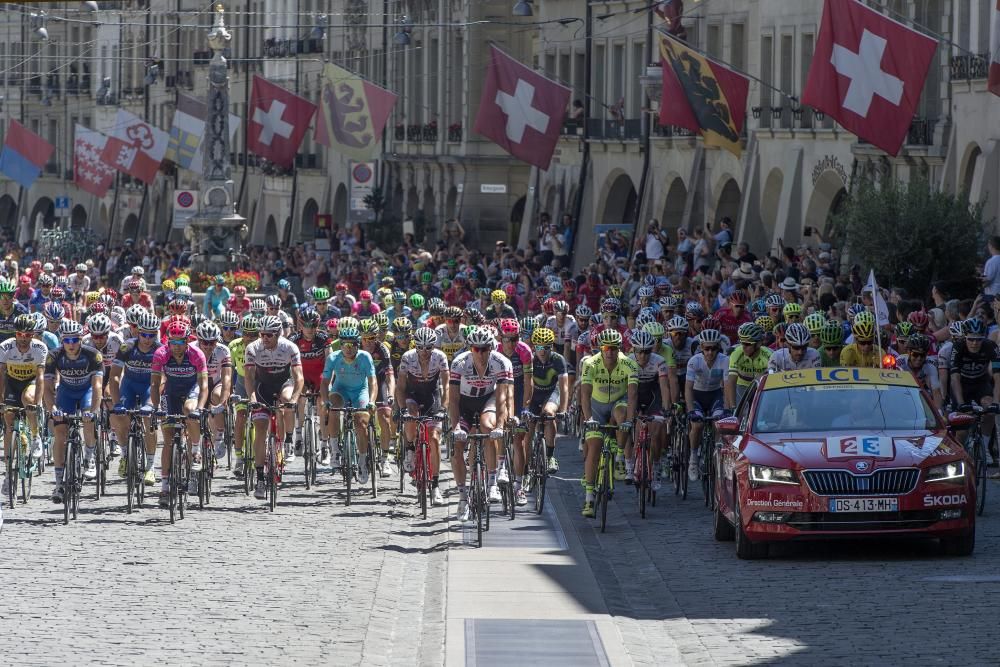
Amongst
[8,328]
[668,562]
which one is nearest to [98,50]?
[8,328]

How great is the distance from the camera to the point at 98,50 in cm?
9762

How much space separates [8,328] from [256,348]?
4.84 m

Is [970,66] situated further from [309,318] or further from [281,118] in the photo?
[281,118]

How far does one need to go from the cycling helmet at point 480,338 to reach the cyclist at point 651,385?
200 centimetres

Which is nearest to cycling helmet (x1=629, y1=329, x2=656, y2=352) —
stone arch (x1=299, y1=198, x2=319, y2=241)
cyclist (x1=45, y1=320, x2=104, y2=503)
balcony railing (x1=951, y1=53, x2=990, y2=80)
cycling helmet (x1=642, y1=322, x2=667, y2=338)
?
cycling helmet (x1=642, y1=322, x2=667, y2=338)

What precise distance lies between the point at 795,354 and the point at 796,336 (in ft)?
0.59

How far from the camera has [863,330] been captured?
18.9m

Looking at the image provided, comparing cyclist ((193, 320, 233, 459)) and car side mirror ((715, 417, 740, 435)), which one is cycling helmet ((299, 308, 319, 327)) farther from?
car side mirror ((715, 417, 740, 435))

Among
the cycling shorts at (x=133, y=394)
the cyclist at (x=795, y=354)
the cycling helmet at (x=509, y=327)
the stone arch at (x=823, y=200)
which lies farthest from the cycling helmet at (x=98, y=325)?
the stone arch at (x=823, y=200)

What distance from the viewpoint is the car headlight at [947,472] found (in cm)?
1515

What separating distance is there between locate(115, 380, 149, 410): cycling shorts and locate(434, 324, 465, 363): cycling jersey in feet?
14.0

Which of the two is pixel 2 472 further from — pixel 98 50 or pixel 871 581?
pixel 98 50

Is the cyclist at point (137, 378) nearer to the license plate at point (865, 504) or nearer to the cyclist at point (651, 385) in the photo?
the cyclist at point (651, 385)

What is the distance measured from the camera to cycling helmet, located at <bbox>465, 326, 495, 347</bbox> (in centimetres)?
1841
